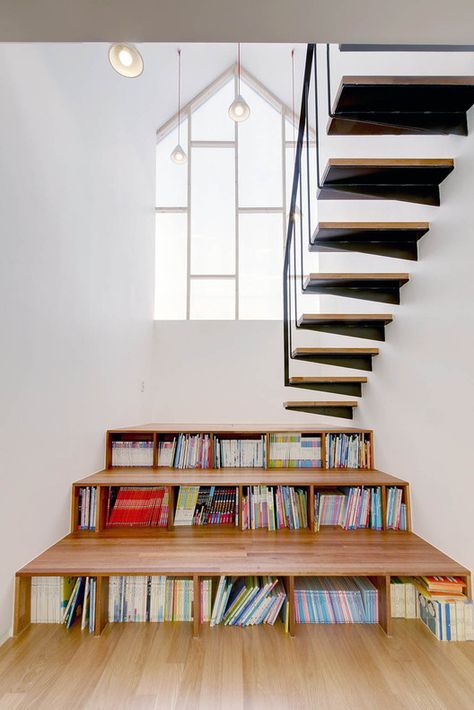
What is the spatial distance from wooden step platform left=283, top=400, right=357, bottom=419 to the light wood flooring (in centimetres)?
158

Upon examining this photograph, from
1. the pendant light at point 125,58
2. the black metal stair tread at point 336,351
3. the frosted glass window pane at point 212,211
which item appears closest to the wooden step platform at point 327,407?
the black metal stair tread at point 336,351

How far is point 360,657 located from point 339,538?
0.67 meters

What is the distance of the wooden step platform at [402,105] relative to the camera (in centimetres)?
178

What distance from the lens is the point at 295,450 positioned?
9.79 ft

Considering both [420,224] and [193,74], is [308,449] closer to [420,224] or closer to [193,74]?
[420,224]

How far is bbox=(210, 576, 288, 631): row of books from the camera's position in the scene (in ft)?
6.17

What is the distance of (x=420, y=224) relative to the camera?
232cm

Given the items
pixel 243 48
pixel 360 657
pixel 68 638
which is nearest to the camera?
pixel 360 657

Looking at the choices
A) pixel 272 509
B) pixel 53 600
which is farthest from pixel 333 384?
pixel 53 600

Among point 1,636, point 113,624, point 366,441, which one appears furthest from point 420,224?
point 1,636

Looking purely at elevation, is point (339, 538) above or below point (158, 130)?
below

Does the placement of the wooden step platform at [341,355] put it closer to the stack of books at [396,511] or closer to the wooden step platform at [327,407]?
the wooden step platform at [327,407]

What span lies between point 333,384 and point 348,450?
578mm

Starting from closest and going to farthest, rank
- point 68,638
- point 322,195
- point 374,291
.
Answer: point 68,638 → point 322,195 → point 374,291
